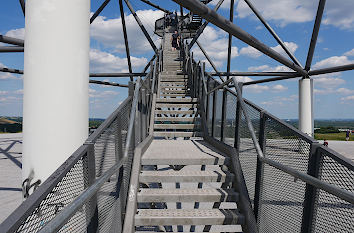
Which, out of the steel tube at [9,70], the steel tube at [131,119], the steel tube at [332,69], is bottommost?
the steel tube at [131,119]

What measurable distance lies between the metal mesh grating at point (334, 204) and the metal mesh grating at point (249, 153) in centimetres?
139

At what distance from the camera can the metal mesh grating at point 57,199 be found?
1440mm

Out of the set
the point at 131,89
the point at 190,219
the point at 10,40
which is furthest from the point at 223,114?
the point at 10,40

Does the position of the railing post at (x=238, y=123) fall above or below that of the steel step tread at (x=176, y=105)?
below

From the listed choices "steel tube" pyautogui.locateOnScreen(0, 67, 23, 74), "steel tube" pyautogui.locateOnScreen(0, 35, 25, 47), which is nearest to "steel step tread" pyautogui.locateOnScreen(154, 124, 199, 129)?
"steel tube" pyautogui.locateOnScreen(0, 35, 25, 47)

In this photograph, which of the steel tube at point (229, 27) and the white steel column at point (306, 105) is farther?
the white steel column at point (306, 105)

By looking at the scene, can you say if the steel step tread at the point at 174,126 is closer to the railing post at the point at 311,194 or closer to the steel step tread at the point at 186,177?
the steel step tread at the point at 186,177

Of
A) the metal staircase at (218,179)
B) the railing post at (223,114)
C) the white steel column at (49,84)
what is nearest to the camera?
the metal staircase at (218,179)

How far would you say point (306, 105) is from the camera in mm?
11758

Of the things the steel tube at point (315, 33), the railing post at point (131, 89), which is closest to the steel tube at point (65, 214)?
the railing post at point (131, 89)

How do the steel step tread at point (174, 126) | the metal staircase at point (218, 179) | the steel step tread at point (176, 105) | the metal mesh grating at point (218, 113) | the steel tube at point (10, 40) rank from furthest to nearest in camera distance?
1. the steel tube at point (10, 40)
2. the steel step tread at point (176, 105)
3. the steel step tread at point (174, 126)
4. the metal mesh grating at point (218, 113)
5. the metal staircase at point (218, 179)

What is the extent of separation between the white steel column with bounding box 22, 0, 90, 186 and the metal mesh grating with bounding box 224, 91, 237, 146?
2691mm

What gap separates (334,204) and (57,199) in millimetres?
2067

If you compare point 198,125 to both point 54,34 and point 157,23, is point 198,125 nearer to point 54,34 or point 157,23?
point 54,34
